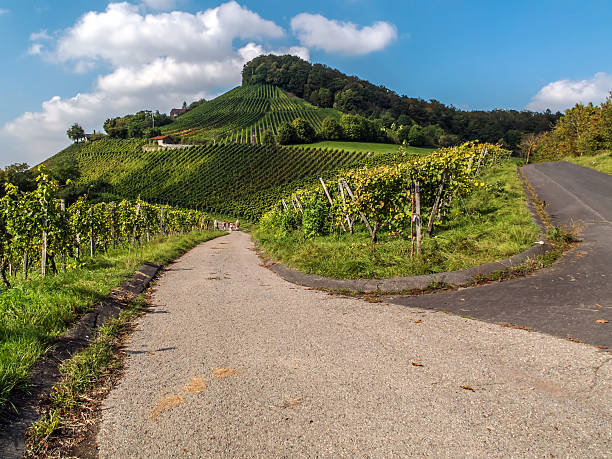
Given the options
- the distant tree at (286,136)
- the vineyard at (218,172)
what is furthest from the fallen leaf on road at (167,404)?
the distant tree at (286,136)

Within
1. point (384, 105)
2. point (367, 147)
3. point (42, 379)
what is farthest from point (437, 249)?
point (384, 105)

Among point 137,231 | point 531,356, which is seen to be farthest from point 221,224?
point 531,356

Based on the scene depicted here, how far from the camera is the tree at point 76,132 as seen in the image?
133625mm

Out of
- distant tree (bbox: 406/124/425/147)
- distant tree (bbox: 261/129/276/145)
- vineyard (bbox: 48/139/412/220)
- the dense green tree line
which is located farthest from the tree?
the dense green tree line

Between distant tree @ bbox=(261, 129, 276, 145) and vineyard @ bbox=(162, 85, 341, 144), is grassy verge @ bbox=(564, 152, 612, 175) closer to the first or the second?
distant tree @ bbox=(261, 129, 276, 145)

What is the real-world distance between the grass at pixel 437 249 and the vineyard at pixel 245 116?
3647 inches

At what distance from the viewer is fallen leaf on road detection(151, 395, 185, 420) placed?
117 inches

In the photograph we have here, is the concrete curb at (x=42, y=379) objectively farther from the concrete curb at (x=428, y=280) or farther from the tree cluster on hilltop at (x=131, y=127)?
the tree cluster on hilltop at (x=131, y=127)

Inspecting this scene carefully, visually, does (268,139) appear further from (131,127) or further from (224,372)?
(224,372)

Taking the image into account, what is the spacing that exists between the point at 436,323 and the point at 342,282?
3.01 meters

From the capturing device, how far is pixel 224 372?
3691 mm

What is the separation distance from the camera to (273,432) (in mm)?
2684

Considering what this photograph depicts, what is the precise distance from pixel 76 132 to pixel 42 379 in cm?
15671

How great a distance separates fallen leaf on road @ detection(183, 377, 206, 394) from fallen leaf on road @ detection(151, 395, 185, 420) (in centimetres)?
12
